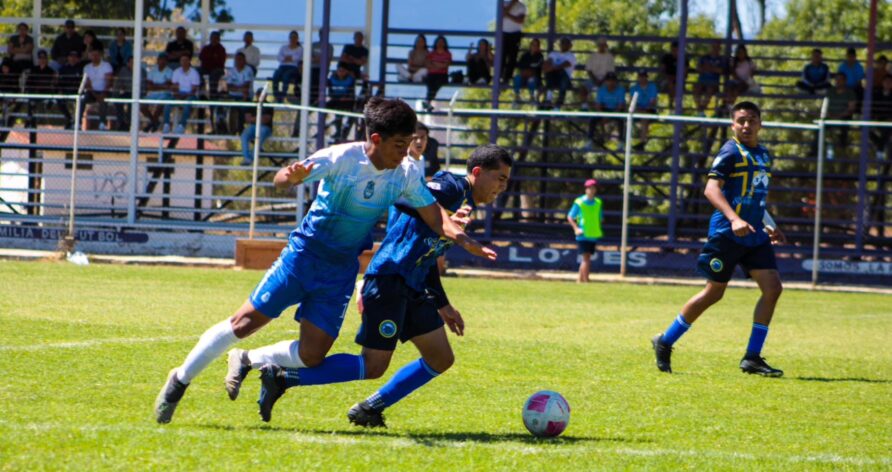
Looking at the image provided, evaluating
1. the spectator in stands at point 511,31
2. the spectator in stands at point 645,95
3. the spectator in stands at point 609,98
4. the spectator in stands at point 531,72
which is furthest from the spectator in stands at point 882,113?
the spectator in stands at point 511,31

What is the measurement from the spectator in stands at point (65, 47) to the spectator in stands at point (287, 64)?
14.2 ft

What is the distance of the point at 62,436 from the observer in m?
5.48

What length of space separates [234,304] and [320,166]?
25.8 feet

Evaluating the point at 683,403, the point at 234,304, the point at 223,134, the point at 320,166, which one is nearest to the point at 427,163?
the point at 223,134

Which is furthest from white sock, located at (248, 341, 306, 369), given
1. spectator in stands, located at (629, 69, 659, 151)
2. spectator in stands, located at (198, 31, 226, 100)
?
spectator in stands, located at (198, 31, 226, 100)

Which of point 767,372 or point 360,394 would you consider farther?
point 767,372

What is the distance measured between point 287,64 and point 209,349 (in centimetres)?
1982

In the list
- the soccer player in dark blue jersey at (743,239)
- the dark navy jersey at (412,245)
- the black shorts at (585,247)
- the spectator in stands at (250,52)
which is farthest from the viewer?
the spectator in stands at (250,52)

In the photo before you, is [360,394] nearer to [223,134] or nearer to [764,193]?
[764,193]

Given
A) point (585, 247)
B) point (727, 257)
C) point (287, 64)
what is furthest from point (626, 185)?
point (727, 257)

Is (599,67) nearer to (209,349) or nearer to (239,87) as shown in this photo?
(239,87)

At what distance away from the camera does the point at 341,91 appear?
24703 mm

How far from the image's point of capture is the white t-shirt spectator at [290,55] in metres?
25.4

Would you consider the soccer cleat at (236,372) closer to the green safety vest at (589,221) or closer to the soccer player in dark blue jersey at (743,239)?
the soccer player in dark blue jersey at (743,239)
